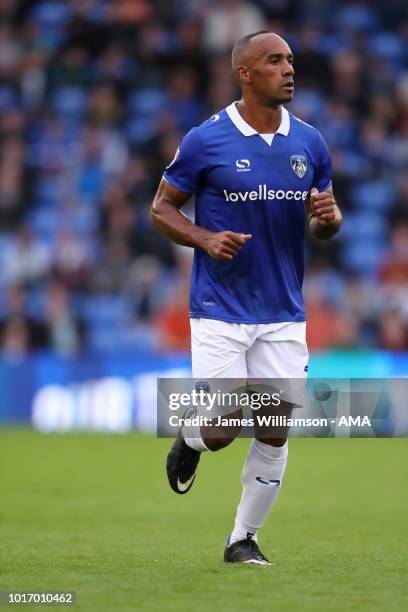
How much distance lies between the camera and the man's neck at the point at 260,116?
6.98 m

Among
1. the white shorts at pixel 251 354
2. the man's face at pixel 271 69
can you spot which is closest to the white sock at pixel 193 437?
the white shorts at pixel 251 354

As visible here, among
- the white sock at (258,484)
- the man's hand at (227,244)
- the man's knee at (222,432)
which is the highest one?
→ the man's hand at (227,244)

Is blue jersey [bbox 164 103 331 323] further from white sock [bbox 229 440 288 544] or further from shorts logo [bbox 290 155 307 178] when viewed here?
white sock [bbox 229 440 288 544]

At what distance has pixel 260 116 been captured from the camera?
22.9ft

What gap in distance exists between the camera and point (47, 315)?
17641 mm

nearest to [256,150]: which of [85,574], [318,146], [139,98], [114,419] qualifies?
[318,146]

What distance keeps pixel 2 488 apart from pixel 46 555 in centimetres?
416

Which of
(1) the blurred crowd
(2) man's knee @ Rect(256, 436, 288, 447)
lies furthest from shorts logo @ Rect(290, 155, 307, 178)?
(1) the blurred crowd

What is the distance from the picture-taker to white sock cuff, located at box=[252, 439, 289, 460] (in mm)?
6996

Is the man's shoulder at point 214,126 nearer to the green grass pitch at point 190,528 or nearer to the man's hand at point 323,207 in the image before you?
the man's hand at point 323,207

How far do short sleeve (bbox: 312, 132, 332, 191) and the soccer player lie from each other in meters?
0.13

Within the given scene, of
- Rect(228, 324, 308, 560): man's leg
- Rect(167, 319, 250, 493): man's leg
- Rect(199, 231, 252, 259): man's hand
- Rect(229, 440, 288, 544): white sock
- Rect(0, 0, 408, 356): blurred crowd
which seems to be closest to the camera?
Rect(199, 231, 252, 259): man's hand

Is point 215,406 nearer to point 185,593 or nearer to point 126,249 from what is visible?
point 185,593

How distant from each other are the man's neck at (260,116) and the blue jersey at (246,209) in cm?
3
